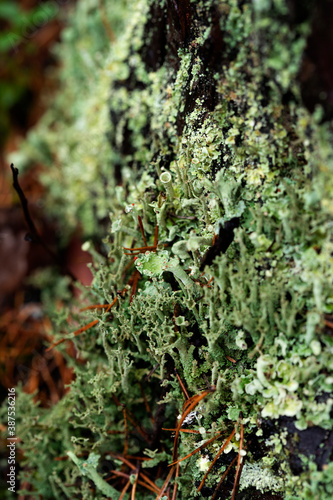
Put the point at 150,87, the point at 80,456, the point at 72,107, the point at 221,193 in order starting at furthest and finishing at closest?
the point at 72,107 < the point at 150,87 < the point at 80,456 < the point at 221,193

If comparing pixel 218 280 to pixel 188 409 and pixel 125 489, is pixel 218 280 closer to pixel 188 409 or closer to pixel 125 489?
pixel 188 409

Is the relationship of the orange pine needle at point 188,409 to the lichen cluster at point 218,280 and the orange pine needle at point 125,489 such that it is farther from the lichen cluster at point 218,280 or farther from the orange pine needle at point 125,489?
the orange pine needle at point 125,489

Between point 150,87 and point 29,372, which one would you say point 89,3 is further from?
point 29,372

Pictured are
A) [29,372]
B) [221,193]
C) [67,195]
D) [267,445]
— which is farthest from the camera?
[67,195]

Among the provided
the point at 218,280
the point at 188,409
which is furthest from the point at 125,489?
the point at 218,280

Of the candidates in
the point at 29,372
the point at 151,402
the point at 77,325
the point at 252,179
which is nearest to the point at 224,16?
the point at 252,179

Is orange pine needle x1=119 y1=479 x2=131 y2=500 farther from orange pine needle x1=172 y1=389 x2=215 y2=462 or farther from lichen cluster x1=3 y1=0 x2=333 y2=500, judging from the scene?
orange pine needle x1=172 y1=389 x2=215 y2=462

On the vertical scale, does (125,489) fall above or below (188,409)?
below

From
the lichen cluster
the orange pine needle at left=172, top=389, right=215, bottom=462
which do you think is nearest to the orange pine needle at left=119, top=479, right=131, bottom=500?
the lichen cluster

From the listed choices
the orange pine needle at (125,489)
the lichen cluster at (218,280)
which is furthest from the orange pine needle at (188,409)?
the orange pine needle at (125,489)
